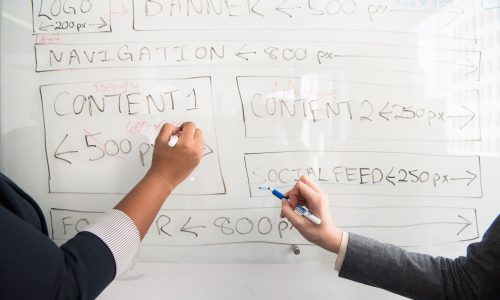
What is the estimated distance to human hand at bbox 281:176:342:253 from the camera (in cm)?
63

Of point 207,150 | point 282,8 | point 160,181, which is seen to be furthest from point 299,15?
point 160,181

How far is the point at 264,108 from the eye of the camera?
0.74 meters

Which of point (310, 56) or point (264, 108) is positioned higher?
point (310, 56)

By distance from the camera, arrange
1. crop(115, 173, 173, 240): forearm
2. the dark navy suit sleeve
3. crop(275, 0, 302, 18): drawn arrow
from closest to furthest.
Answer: the dark navy suit sleeve, crop(115, 173, 173, 240): forearm, crop(275, 0, 302, 18): drawn arrow

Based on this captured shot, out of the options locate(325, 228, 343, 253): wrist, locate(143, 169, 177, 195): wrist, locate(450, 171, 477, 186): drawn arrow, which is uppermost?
locate(143, 169, 177, 195): wrist

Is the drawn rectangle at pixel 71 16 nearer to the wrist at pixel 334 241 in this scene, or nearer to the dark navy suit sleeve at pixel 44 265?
the dark navy suit sleeve at pixel 44 265

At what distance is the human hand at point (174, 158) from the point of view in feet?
1.85

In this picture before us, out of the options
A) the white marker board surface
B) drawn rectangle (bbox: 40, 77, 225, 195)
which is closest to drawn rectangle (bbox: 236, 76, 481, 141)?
the white marker board surface

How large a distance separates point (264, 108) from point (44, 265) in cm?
53

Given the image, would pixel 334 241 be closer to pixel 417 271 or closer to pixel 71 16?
pixel 417 271

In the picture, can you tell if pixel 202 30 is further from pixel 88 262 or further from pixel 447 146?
pixel 447 146

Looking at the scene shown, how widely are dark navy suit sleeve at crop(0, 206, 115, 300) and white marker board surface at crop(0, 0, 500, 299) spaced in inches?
12.8

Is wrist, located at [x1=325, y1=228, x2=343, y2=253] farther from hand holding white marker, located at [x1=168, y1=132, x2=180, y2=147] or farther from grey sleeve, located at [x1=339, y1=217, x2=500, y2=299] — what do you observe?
hand holding white marker, located at [x1=168, y1=132, x2=180, y2=147]

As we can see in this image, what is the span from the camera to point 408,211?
76cm
